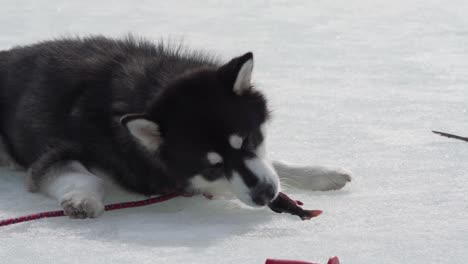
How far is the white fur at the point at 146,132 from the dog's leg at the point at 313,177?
68cm

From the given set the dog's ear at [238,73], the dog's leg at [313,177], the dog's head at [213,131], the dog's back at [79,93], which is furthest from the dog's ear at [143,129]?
the dog's leg at [313,177]

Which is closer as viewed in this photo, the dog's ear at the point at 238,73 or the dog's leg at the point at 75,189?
the dog's leg at the point at 75,189

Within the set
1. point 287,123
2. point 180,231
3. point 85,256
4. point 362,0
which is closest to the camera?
point 85,256

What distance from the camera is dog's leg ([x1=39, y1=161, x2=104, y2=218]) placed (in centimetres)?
396

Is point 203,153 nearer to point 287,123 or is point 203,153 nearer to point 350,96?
point 287,123

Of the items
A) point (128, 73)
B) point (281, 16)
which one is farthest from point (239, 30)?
point (128, 73)

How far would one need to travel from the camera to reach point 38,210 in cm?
414

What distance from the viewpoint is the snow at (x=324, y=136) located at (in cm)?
345

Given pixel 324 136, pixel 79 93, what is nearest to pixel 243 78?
pixel 79 93

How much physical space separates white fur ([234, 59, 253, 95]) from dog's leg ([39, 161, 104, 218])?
2.59 ft

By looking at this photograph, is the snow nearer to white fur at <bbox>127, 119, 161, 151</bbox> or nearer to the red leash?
the red leash

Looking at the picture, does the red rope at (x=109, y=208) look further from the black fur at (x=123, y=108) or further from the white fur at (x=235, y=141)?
the white fur at (x=235, y=141)

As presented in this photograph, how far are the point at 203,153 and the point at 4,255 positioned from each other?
99 centimetres

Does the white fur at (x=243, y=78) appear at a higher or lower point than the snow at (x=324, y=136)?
higher
